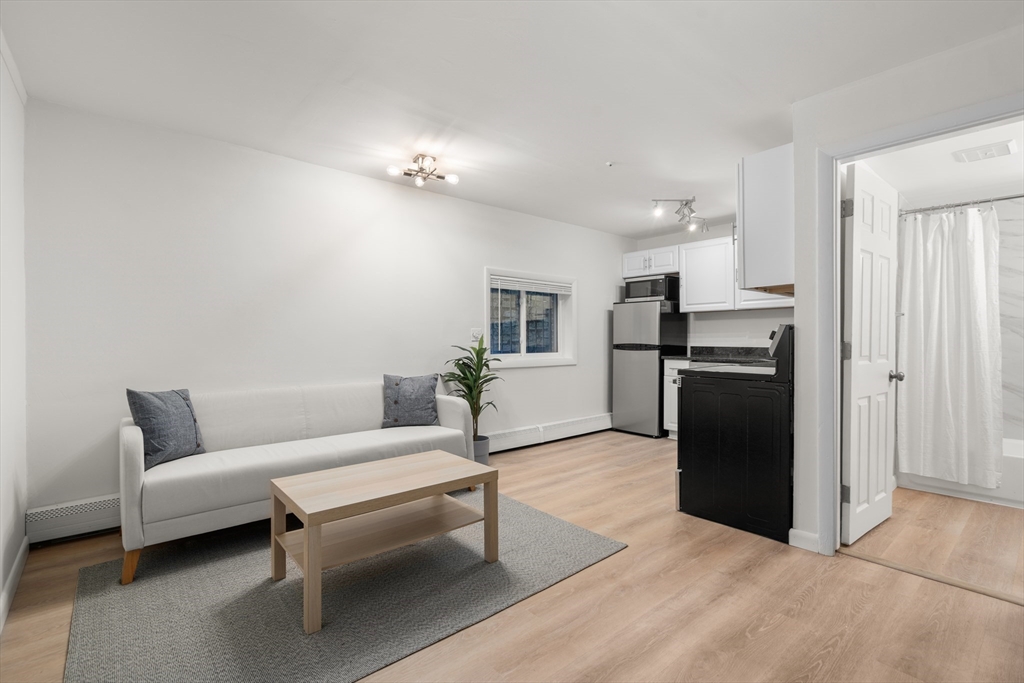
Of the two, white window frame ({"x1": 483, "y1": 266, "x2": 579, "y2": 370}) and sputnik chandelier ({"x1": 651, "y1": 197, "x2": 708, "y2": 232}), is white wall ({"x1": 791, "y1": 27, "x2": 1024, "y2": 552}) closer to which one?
sputnik chandelier ({"x1": 651, "y1": 197, "x2": 708, "y2": 232})

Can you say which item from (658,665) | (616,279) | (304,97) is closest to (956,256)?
(616,279)

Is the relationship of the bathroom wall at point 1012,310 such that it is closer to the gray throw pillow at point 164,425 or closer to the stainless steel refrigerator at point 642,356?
the stainless steel refrigerator at point 642,356

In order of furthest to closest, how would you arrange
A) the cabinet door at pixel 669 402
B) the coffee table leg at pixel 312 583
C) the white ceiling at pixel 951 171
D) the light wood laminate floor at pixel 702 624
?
the cabinet door at pixel 669 402
the white ceiling at pixel 951 171
the coffee table leg at pixel 312 583
the light wood laminate floor at pixel 702 624

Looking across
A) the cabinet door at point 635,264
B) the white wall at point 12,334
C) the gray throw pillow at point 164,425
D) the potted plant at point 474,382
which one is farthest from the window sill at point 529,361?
the white wall at point 12,334

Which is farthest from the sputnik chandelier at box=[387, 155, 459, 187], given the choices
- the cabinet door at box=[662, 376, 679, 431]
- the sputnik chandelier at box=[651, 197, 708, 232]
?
the cabinet door at box=[662, 376, 679, 431]

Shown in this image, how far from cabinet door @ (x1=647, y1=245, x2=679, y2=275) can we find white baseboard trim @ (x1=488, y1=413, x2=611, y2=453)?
1893 mm

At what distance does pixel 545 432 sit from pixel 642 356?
1.47m

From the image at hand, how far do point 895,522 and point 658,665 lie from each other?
7.54 ft

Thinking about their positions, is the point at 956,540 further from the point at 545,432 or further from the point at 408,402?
the point at 408,402

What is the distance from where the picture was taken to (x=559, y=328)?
18.4 feet

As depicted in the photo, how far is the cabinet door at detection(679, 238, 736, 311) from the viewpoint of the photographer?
16.5 ft

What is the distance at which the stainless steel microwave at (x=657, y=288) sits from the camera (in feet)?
17.9

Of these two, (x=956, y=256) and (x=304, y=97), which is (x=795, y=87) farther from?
(x=304, y=97)

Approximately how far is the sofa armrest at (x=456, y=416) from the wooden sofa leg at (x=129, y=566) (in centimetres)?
202
